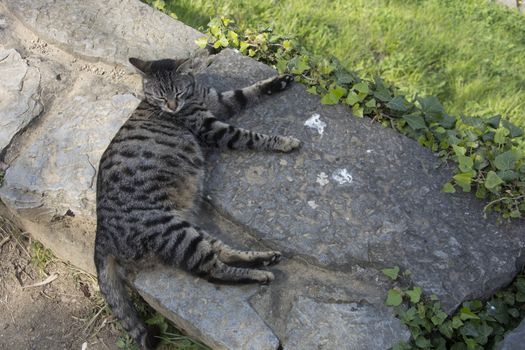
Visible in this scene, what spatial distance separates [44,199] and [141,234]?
2.58 ft

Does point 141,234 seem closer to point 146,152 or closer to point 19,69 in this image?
point 146,152

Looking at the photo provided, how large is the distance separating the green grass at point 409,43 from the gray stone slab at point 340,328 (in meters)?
2.15

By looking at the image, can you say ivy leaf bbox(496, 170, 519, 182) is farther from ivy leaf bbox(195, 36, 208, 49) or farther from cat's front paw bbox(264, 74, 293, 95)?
ivy leaf bbox(195, 36, 208, 49)

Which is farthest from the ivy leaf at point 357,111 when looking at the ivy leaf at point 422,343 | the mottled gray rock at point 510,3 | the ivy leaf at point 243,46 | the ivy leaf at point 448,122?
the mottled gray rock at point 510,3

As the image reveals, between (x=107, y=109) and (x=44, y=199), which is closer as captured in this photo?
(x=44, y=199)

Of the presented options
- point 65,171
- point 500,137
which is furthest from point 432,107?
point 65,171

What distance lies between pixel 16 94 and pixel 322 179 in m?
2.24

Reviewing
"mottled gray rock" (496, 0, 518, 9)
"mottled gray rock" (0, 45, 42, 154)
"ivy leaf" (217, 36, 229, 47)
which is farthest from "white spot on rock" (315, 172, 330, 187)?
"mottled gray rock" (496, 0, 518, 9)

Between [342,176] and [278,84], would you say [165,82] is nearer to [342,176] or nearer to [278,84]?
[278,84]

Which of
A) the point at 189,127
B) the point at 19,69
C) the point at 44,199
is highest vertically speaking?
the point at 189,127

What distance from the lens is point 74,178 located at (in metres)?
3.38

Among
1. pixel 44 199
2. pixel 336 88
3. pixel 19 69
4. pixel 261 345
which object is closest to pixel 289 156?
pixel 336 88

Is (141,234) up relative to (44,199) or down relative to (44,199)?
up

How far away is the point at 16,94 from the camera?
3766mm
